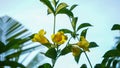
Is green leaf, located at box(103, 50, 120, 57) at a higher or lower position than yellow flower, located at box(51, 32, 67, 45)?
lower

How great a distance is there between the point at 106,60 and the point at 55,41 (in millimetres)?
243

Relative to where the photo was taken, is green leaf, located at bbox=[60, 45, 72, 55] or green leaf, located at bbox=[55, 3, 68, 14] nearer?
green leaf, located at bbox=[60, 45, 72, 55]

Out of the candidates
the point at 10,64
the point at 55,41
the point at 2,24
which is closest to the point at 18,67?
the point at 10,64

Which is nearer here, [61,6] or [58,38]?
[58,38]

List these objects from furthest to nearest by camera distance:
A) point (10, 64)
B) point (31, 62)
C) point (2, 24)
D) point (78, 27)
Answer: point (31, 62)
point (2, 24)
point (78, 27)
point (10, 64)

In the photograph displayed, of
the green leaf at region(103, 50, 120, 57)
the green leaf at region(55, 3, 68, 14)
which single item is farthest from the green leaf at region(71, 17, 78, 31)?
the green leaf at region(103, 50, 120, 57)

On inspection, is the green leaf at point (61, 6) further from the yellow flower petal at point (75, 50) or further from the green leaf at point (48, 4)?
the yellow flower petal at point (75, 50)

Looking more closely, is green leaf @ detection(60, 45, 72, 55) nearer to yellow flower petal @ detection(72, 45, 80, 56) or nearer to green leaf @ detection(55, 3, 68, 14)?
yellow flower petal @ detection(72, 45, 80, 56)

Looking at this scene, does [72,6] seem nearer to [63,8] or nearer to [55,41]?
[63,8]

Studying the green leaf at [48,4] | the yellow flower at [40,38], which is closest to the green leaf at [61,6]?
the green leaf at [48,4]

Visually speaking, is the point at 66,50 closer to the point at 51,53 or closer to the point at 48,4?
the point at 51,53

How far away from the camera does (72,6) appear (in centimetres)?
108

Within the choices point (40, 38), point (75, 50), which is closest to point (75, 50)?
point (75, 50)

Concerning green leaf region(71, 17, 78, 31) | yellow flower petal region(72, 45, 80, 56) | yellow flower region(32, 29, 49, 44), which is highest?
green leaf region(71, 17, 78, 31)
